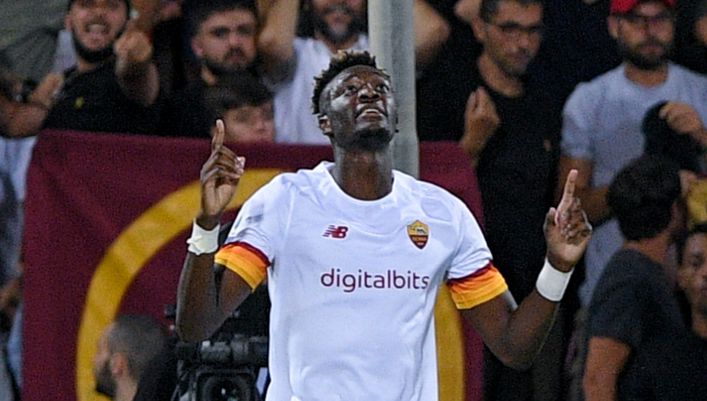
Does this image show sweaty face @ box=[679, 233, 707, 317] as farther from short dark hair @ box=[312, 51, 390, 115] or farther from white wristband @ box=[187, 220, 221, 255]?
white wristband @ box=[187, 220, 221, 255]

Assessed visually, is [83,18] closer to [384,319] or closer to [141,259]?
[141,259]

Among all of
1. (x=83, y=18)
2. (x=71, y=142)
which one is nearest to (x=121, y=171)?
(x=71, y=142)

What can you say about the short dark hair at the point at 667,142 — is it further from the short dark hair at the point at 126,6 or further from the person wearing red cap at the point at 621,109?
the short dark hair at the point at 126,6

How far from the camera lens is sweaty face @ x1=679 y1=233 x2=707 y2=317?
6.34 m

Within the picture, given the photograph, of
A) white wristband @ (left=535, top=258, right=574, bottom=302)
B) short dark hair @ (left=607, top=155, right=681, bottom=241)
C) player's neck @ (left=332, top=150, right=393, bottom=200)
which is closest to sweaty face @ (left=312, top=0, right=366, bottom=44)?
short dark hair @ (left=607, top=155, right=681, bottom=241)

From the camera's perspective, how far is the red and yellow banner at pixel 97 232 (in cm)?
604

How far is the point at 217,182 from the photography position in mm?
4020

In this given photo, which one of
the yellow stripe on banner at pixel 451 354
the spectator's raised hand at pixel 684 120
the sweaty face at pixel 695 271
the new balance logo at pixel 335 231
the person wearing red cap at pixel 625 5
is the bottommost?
the yellow stripe on banner at pixel 451 354

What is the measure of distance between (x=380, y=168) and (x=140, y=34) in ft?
6.84

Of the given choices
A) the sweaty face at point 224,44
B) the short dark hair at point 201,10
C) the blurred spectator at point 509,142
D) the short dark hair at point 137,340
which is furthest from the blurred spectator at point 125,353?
the blurred spectator at point 509,142

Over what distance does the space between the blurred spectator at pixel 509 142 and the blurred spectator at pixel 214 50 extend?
79cm

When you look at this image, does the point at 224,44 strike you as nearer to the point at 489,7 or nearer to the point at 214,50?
the point at 214,50

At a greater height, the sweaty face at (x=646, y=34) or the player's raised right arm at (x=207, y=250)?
the sweaty face at (x=646, y=34)

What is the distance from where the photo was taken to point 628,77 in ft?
22.5
